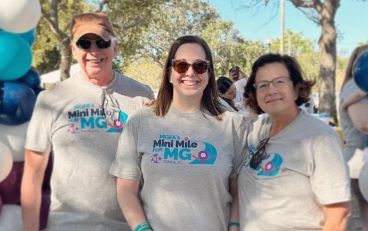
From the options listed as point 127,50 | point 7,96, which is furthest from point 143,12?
point 7,96

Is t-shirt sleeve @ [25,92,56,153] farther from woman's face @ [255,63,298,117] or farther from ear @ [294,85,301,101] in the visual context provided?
ear @ [294,85,301,101]

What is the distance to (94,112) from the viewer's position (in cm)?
247

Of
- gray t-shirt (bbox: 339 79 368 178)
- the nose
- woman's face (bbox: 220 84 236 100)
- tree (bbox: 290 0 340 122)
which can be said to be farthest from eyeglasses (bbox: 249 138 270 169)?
tree (bbox: 290 0 340 122)

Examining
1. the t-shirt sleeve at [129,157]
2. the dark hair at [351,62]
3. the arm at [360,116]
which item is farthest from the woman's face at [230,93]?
the t-shirt sleeve at [129,157]

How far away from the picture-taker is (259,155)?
89.5 inches

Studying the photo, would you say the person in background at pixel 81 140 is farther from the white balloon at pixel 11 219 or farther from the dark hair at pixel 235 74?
the dark hair at pixel 235 74

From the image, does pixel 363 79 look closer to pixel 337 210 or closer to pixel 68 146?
pixel 337 210

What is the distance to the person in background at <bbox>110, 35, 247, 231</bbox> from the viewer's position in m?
2.23

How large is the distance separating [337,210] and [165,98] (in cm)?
92

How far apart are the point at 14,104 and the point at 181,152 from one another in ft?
3.62

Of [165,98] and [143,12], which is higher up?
[143,12]

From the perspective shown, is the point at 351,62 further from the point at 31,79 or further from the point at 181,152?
the point at 31,79

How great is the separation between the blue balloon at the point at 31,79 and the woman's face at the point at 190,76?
3.52 ft

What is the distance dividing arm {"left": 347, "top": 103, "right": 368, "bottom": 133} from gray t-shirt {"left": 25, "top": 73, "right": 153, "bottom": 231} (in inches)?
48.0
